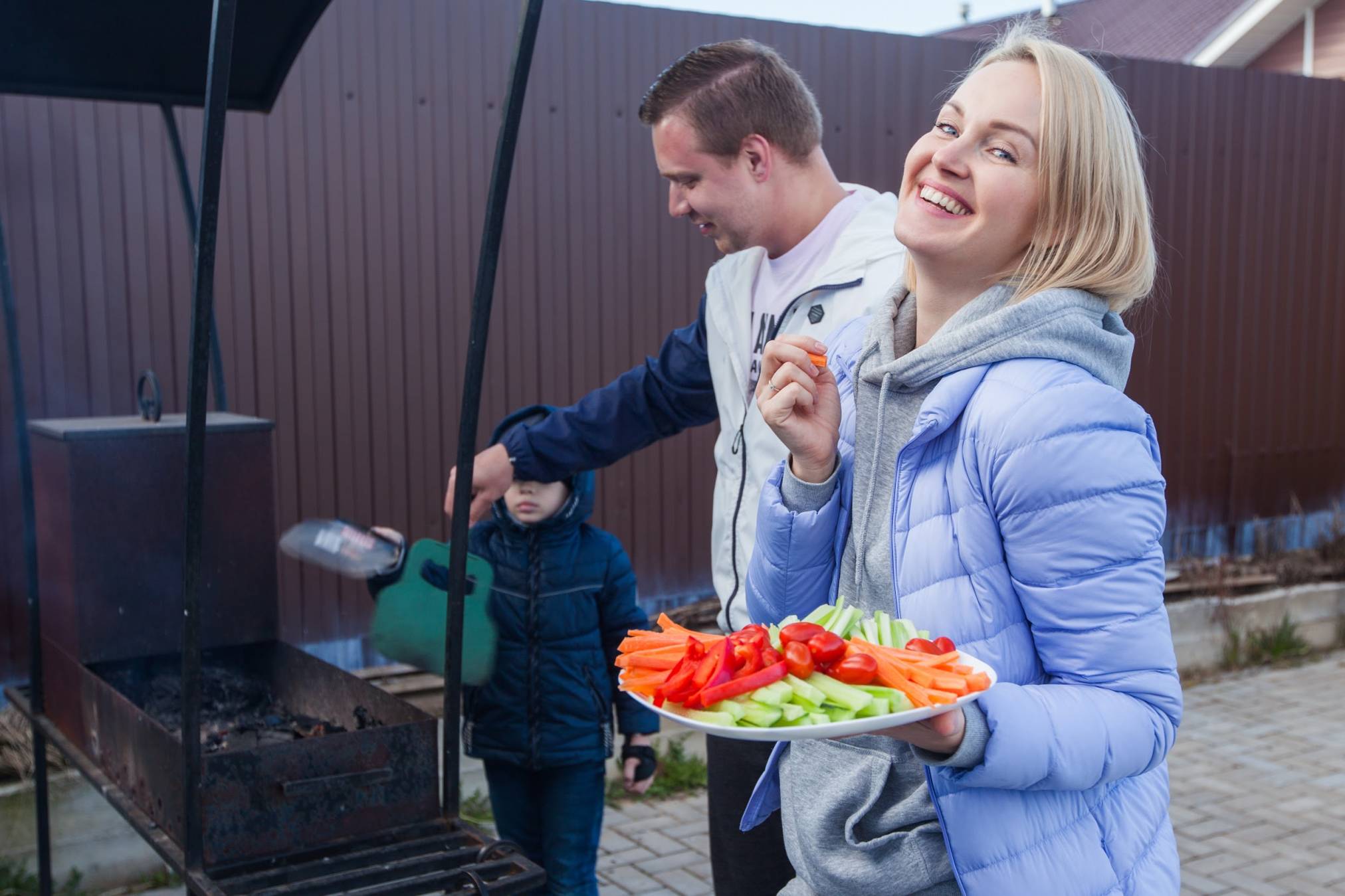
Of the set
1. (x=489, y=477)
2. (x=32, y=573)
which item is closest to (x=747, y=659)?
(x=489, y=477)

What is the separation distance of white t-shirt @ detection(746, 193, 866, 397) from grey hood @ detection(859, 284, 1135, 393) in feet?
3.01

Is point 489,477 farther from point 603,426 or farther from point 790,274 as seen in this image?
point 790,274

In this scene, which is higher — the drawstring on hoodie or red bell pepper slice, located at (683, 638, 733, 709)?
the drawstring on hoodie

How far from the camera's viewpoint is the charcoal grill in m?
2.17

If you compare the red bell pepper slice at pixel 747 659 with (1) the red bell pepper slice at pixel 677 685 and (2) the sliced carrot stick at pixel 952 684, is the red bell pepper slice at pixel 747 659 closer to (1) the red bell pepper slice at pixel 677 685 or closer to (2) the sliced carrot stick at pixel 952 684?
(1) the red bell pepper slice at pixel 677 685

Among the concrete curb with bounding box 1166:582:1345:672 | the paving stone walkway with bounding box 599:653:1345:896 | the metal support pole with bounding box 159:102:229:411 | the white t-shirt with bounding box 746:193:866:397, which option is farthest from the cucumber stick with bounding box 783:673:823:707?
the concrete curb with bounding box 1166:582:1345:672

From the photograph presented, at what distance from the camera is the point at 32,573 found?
10.8 ft

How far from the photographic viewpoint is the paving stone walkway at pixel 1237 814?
4211 millimetres

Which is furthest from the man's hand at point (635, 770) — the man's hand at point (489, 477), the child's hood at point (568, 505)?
the man's hand at point (489, 477)

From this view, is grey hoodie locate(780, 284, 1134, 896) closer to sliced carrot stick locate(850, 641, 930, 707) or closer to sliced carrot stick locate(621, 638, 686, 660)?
sliced carrot stick locate(850, 641, 930, 707)

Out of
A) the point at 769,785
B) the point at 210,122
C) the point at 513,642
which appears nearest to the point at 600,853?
the point at 513,642

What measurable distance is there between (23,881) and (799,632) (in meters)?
3.50

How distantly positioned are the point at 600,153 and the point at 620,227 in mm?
337

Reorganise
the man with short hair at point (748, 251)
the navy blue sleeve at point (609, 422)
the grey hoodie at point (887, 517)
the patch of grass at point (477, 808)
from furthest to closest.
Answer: the patch of grass at point (477, 808) < the navy blue sleeve at point (609, 422) < the man with short hair at point (748, 251) < the grey hoodie at point (887, 517)
